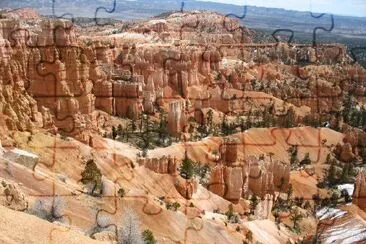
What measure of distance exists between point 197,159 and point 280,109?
24509 millimetres

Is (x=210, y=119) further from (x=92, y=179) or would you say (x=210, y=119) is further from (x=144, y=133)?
(x=92, y=179)

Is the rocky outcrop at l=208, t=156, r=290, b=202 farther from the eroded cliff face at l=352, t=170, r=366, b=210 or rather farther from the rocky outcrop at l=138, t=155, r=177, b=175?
the eroded cliff face at l=352, t=170, r=366, b=210

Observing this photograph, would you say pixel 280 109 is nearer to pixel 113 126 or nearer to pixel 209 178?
pixel 113 126

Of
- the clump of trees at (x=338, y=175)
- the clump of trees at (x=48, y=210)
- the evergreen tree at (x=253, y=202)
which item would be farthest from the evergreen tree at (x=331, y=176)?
the clump of trees at (x=48, y=210)

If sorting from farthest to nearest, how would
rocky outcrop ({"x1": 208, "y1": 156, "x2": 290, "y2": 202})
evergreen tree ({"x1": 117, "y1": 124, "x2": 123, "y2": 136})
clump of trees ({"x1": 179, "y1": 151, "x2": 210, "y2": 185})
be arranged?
1. evergreen tree ({"x1": 117, "y1": 124, "x2": 123, "y2": 136})
2. clump of trees ({"x1": 179, "y1": 151, "x2": 210, "y2": 185})
3. rocky outcrop ({"x1": 208, "y1": 156, "x2": 290, "y2": 202})

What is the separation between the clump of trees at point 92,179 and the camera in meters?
15.9

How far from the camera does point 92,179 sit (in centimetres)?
1689

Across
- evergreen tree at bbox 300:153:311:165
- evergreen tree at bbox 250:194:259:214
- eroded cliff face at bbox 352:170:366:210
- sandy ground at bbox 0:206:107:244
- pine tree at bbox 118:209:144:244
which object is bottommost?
evergreen tree at bbox 300:153:311:165

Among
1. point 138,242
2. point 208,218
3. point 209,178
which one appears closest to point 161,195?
point 208,218

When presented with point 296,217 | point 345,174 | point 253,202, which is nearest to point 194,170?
point 253,202

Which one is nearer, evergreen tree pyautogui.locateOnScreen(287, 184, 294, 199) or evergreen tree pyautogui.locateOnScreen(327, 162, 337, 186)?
evergreen tree pyautogui.locateOnScreen(287, 184, 294, 199)

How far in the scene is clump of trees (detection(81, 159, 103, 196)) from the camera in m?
15.9

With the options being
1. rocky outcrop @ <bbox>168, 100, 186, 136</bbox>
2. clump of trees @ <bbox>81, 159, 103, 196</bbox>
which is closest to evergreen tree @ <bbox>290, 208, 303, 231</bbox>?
clump of trees @ <bbox>81, 159, 103, 196</bbox>

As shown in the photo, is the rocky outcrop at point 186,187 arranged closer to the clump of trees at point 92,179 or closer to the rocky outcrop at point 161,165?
the rocky outcrop at point 161,165
